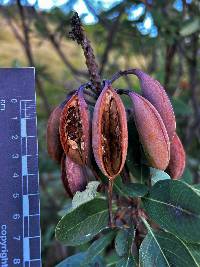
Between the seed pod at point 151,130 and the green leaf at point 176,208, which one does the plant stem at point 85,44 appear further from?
the green leaf at point 176,208

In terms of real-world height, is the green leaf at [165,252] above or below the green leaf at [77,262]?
above

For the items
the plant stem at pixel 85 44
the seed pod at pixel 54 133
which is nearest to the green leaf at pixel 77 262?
the seed pod at pixel 54 133

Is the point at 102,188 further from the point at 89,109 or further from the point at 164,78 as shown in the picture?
the point at 164,78

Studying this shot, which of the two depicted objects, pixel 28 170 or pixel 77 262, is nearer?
pixel 28 170

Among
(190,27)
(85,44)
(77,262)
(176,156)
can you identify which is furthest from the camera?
(190,27)

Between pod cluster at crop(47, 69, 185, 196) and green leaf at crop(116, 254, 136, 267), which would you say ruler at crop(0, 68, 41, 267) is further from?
green leaf at crop(116, 254, 136, 267)

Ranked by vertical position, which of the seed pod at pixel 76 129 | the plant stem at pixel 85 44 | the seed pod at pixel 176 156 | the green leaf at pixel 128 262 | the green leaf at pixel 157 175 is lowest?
the green leaf at pixel 128 262

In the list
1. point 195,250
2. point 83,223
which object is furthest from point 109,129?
point 195,250

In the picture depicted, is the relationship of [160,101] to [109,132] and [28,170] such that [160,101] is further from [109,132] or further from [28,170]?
[28,170]

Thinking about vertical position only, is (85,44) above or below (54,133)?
above
